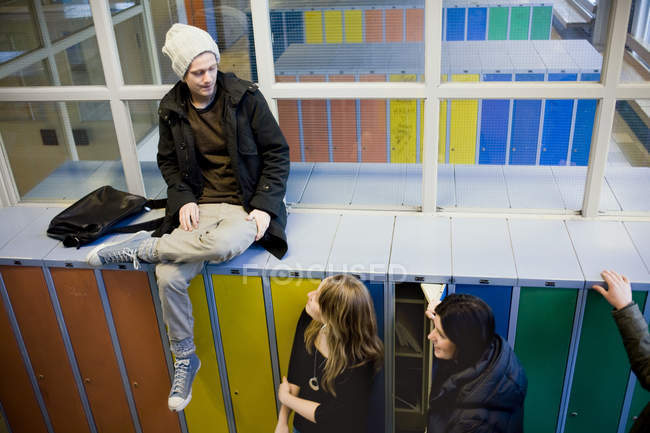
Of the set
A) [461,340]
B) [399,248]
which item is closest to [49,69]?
[399,248]

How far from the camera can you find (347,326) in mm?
2676

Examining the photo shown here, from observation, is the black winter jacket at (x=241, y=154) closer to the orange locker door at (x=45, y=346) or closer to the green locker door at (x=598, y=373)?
the orange locker door at (x=45, y=346)

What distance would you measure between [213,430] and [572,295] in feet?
6.87

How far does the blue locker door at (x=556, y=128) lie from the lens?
2.97 meters

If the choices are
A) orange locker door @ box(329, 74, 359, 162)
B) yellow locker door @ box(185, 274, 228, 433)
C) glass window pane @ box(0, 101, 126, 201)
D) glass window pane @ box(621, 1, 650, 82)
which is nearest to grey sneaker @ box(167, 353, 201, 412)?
yellow locker door @ box(185, 274, 228, 433)

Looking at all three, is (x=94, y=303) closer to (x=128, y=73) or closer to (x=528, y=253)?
(x=128, y=73)

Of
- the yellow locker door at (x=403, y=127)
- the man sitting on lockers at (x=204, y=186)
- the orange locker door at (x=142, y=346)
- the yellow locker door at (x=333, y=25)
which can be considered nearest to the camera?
the man sitting on lockers at (x=204, y=186)

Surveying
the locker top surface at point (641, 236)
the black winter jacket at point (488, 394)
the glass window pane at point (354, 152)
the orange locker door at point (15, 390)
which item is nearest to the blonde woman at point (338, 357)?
the black winter jacket at point (488, 394)

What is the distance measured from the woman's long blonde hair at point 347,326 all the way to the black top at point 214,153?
784 millimetres

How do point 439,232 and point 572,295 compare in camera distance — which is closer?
point 572,295

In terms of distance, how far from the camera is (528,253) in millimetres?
2959

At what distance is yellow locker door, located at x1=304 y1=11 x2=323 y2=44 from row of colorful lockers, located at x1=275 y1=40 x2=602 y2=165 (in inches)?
1.6

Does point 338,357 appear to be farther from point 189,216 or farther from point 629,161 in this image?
point 629,161

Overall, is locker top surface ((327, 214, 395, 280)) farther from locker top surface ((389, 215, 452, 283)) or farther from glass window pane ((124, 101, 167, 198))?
glass window pane ((124, 101, 167, 198))
